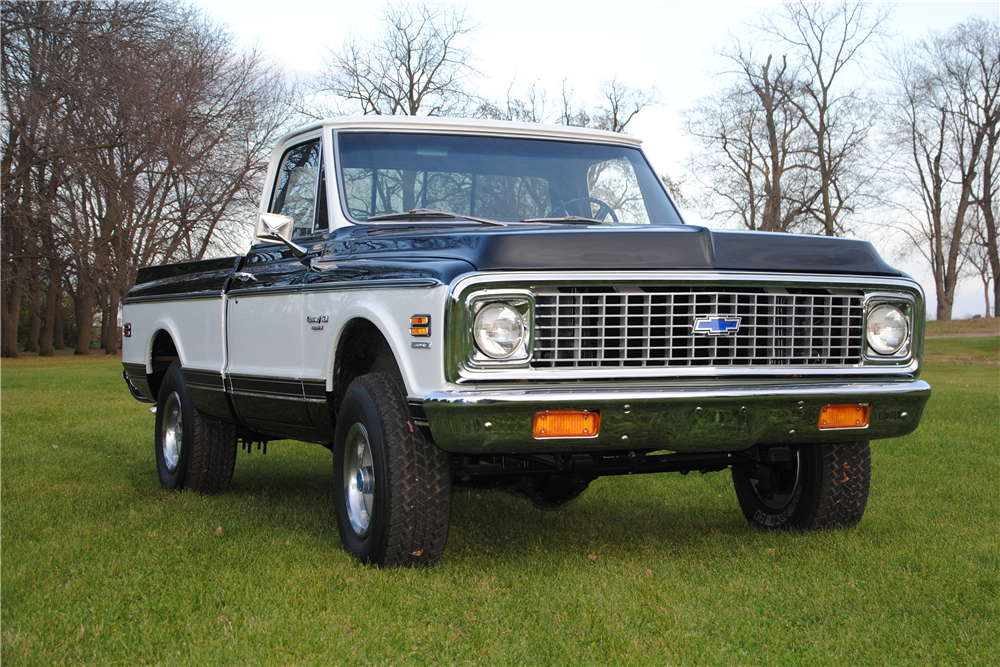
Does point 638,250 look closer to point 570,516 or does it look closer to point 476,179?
point 476,179

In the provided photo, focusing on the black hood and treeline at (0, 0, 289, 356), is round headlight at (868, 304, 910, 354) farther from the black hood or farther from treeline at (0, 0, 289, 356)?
treeline at (0, 0, 289, 356)

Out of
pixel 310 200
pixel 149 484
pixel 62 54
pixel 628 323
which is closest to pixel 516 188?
pixel 310 200

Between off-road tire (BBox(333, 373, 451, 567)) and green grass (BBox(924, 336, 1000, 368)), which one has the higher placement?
off-road tire (BBox(333, 373, 451, 567))

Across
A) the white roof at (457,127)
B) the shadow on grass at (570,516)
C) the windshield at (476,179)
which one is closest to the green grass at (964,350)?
the shadow on grass at (570,516)

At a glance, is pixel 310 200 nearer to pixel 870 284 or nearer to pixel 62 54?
pixel 870 284

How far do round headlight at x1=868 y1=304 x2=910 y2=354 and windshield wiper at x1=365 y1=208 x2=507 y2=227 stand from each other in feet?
5.77

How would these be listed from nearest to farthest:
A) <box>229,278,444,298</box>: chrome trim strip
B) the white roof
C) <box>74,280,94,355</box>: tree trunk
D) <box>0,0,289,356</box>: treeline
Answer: <box>229,278,444,298</box>: chrome trim strip → the white roof → <box>0,0,289,356</box>: treeline → <box>74,280,94,355</box>: tree trunk

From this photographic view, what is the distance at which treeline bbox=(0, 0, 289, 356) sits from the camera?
21016mm

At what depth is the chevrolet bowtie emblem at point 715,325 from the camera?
4.16m

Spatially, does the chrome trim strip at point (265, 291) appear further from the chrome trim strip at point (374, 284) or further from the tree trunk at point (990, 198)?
the tree trunk at point (990, 198)

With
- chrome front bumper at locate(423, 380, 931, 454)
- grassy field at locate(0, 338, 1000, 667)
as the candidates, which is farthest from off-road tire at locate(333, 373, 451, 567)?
chrome front bumper at locate(423, 380, 931, 454)

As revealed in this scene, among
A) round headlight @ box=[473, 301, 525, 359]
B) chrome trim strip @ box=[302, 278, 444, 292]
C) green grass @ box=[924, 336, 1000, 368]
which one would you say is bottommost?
green grass @ box=[924, 336, 1000, 368]

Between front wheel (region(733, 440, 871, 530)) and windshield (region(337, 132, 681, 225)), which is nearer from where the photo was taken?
front wheel (region(733, 440, 871, 530))

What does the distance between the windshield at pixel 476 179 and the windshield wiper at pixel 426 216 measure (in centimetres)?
10
